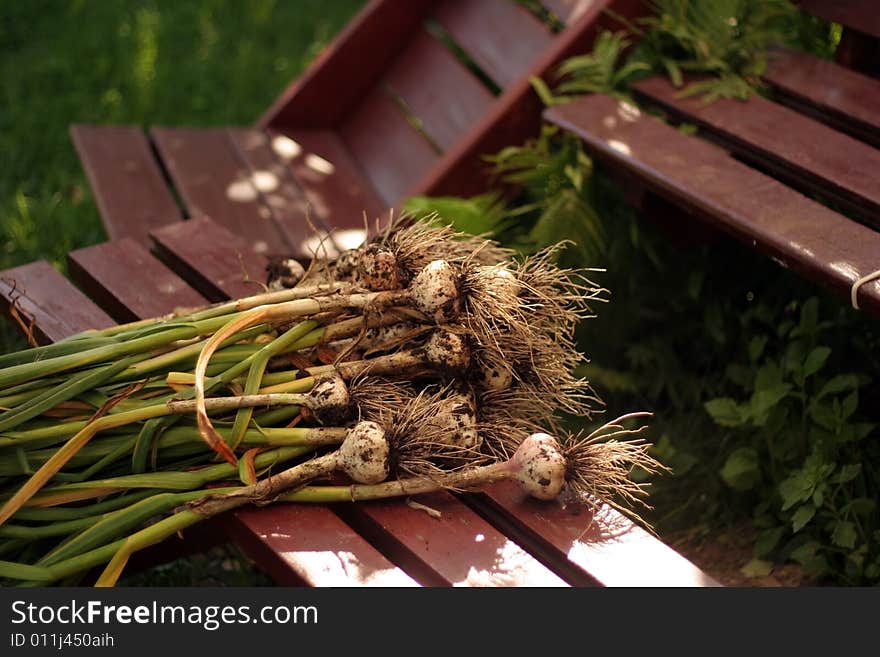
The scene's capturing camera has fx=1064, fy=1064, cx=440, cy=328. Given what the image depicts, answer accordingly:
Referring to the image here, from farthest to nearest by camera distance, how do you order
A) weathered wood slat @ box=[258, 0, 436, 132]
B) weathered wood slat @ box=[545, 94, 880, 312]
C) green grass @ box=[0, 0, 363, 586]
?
weathered wood slat @ box=[258, 0, 436, 132]
green grass @ box=[0, 0, 363, 586]
weathered wood slat @ box=[545, 94, 880, 312]

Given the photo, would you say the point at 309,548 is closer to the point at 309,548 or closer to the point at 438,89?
the point at 309,548

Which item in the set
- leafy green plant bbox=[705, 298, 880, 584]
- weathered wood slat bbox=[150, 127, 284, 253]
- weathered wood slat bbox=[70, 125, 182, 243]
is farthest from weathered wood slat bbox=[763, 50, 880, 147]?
weathered wood slat bbox=[70, 125, 182, 243]

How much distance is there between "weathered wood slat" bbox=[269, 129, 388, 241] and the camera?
3.86 meters

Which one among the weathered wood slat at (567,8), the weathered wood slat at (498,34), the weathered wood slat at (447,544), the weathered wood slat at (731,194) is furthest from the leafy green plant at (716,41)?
the weathered wood slat at (447,544)

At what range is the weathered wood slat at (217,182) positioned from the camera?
145 inches

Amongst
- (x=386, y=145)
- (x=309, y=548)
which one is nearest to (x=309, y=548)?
(x=309, y=548)

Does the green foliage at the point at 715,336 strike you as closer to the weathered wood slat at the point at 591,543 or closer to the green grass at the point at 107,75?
the weathered wood slat at the point at 591,543

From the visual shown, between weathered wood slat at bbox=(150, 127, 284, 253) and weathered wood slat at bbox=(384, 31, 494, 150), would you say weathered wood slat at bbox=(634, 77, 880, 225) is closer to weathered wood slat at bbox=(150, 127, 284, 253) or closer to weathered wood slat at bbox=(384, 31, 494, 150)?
weathered wood slat at bbox=(384, 31, 494, 150)

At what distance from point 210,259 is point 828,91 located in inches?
71.2

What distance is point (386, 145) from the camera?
4.27m

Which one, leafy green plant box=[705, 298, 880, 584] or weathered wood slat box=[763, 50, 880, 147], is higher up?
weathered wood slat box=[763, 50, 880, 147]

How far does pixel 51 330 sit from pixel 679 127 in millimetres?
1841

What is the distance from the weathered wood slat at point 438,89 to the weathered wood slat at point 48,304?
171 centimetres

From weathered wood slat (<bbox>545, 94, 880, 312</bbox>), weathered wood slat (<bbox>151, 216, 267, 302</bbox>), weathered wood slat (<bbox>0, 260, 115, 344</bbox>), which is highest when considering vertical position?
weathered wood slat (<bbox>545, 94, 880, 312</bbox>)
